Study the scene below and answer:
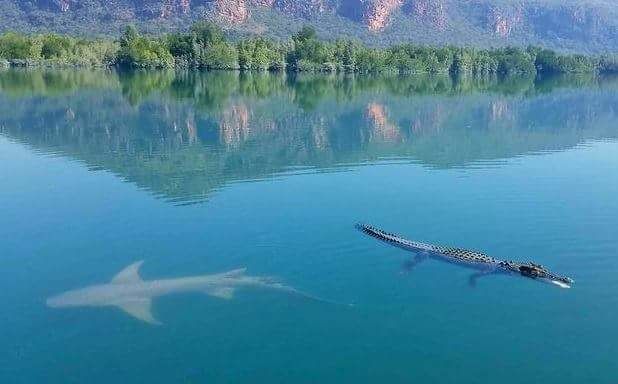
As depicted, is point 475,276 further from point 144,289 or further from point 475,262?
point 144,289

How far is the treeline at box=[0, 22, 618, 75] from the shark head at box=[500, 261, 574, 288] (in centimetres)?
10915

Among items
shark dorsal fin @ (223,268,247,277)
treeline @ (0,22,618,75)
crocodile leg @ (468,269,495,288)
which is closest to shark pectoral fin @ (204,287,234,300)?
shark dorsal fin @ (223,268,247,277)

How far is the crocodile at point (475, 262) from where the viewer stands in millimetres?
18734

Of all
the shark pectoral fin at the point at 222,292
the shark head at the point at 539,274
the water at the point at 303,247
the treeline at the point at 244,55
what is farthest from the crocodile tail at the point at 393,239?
the treeline at the point at 244,55

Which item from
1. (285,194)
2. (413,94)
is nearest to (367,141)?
(285,194)

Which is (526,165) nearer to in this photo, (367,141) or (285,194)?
(367,141)

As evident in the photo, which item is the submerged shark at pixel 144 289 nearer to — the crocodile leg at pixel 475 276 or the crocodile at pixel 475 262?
the crocodile leg at pixel 475 276

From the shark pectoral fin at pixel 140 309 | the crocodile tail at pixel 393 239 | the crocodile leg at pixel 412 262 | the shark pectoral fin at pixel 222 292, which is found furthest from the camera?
the crocodile tail at pixel 393 239

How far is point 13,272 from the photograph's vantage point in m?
19.2

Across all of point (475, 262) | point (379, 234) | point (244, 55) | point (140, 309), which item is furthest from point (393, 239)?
point (244, 55)

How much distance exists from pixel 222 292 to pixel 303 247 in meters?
4.48

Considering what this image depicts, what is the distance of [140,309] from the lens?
54.3 feet

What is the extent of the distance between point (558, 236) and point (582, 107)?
59721mm

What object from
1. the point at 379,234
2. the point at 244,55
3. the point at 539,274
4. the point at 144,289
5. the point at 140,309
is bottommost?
the point at 140,309
